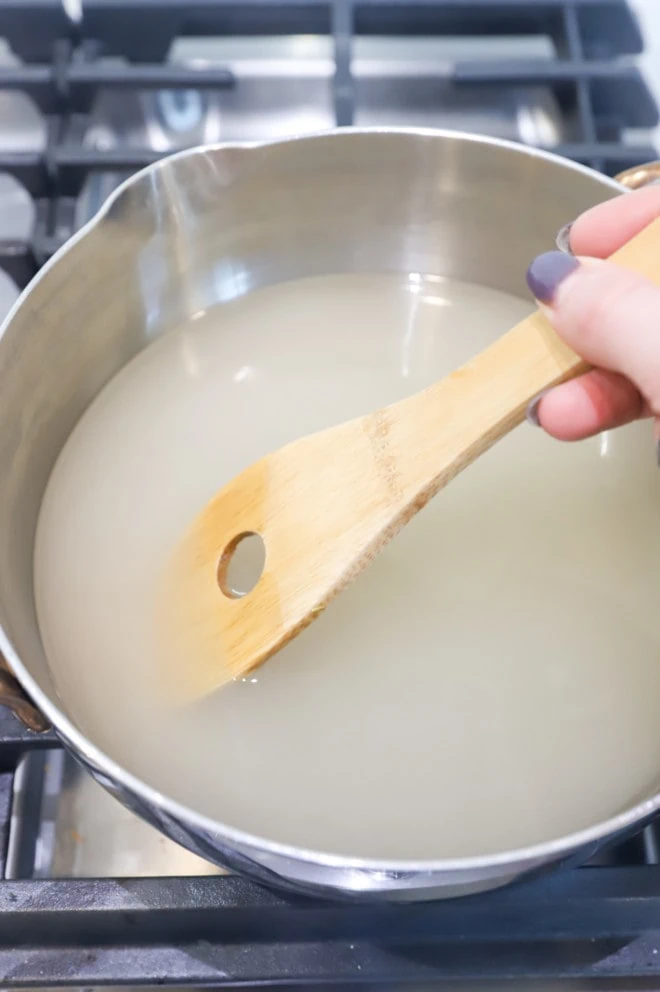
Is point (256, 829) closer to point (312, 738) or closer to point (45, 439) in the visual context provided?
point (312, 738)

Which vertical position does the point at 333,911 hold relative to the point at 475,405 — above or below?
below

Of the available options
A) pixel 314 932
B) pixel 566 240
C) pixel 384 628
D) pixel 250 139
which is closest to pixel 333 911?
pixel 314 932

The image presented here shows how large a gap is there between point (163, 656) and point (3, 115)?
19.0 inches

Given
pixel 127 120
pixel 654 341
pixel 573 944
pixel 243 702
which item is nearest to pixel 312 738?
pixel 243 702

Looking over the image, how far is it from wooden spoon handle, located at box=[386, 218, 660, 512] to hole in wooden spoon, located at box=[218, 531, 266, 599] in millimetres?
119

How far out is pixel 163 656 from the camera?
21.1 inches

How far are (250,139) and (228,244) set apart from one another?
100mm

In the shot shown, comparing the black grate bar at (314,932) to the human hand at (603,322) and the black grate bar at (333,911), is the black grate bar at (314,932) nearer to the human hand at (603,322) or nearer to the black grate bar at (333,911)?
the black grate bar at (333,911)

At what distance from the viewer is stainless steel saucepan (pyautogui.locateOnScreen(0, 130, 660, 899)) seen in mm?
547

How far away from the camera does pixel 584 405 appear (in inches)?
18.6

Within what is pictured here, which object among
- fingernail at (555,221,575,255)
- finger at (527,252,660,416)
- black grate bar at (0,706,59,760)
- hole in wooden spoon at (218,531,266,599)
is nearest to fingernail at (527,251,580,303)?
finger at (527,252,660,416)

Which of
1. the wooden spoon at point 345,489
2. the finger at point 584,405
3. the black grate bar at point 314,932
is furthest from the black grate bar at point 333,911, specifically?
the finger at point 584,405

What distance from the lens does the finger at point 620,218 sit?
502 mm

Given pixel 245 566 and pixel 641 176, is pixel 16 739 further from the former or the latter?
pixel 641 176
